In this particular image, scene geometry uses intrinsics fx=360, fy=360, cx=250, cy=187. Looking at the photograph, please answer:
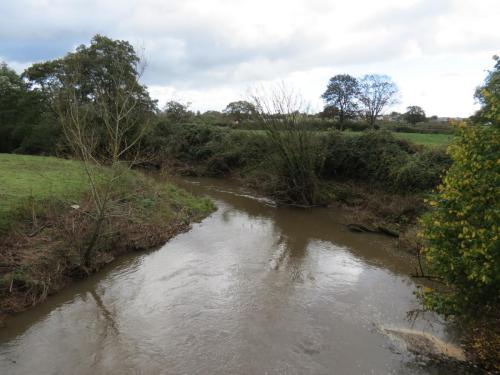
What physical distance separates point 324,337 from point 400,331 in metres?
2.16

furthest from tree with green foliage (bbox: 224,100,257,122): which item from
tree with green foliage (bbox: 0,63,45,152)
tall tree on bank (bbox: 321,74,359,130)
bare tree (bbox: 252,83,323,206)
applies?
tree with green foliage (bbox: 0,63,45,152)

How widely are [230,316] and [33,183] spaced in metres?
11.9

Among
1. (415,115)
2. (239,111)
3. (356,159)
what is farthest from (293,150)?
(415,115)

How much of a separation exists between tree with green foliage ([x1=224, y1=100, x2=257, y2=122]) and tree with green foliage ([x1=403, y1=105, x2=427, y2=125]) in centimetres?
2613

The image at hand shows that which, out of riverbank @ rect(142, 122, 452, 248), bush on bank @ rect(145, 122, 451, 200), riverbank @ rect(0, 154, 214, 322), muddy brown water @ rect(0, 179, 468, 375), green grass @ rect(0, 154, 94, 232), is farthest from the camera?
bush on bank @ rect(145, 122, 451, 200)

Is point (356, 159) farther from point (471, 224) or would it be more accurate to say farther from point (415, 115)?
point (415, 115)

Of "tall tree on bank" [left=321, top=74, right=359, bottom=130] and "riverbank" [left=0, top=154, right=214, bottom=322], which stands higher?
"tall tree on bank" [left=321, top=74, right=359, bottom=130]

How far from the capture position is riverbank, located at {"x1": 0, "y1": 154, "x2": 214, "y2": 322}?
1084 centimetres

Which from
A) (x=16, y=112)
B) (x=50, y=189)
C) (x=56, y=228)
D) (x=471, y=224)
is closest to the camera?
(x=471, y=224)

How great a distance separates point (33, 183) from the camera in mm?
16562

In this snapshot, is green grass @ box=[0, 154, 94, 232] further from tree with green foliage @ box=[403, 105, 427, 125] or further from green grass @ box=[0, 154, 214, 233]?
tree with green foliage @ box=[403, 105, 427, 125]

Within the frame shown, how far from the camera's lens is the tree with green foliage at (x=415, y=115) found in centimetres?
5394

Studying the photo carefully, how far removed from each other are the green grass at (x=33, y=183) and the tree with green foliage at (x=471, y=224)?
Answer: 13029 mm

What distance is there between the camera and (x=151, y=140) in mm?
39625
